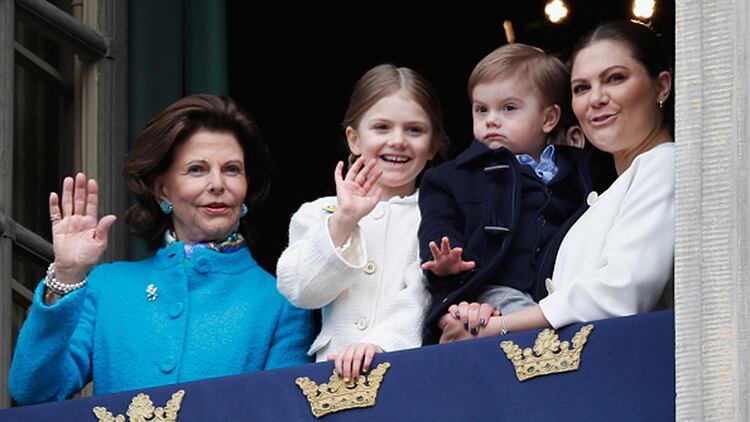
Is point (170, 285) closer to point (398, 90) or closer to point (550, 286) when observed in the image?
point (398, 90)

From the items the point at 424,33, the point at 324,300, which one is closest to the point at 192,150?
the point at 324,300

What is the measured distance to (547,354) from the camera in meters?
4.13

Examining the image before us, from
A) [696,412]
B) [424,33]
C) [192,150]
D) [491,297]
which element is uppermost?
[424,33]

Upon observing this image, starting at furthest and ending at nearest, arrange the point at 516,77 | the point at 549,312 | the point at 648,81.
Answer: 1. the point at 516,77
2. the point at 648,81
3. the point at 549,312

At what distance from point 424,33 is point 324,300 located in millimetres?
3063

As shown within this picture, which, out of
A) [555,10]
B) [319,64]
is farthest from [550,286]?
[555,10]

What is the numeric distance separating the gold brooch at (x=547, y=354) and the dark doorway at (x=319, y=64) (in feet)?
9.80

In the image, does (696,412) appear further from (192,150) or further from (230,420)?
(192,150)

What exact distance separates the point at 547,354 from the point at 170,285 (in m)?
1.19

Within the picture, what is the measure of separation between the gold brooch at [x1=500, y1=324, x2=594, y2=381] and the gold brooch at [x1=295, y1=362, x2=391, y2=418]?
0.98 ft

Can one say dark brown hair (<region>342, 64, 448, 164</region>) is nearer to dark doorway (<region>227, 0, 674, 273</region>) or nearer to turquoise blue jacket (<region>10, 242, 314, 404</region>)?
turquoise blue jacket (<region>10, 242, 314, 404</region>)

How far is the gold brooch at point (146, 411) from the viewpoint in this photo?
451cm

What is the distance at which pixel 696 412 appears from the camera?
3689mm

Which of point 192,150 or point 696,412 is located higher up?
point 192,150
